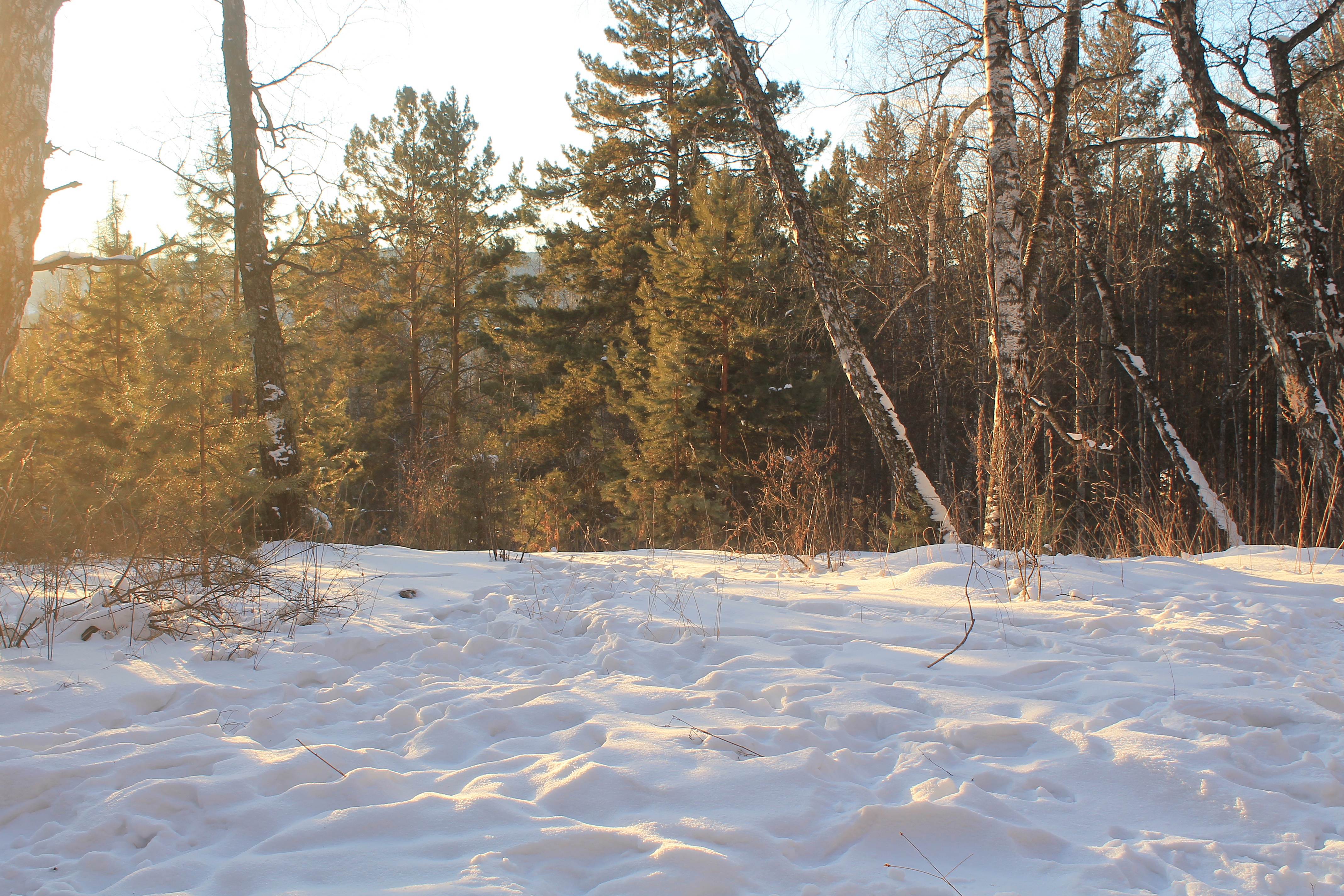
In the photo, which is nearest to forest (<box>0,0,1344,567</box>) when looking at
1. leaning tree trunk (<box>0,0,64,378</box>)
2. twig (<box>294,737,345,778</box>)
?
leaning tree trunk (<box>0,0,64,378</box>)

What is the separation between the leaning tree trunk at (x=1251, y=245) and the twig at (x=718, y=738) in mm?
6005

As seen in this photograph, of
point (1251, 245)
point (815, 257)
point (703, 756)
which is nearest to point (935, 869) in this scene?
point (703, 756)

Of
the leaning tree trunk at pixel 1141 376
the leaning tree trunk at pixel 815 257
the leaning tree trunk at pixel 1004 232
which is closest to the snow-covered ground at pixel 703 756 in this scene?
the leaning tree trunk at pixel 1004 232

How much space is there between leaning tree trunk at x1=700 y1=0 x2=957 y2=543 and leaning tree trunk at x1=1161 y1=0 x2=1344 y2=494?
9.38ft

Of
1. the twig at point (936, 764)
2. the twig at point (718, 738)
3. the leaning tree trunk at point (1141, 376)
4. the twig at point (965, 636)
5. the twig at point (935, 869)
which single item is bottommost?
the twig at point (935, 869)

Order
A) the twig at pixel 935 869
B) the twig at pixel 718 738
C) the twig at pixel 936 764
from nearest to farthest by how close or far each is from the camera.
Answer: the twig at pixel 935 869 < the twig at pixel 936 764 < the twig at pixel 718 738

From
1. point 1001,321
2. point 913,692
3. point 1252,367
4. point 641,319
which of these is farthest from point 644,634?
point 641,319

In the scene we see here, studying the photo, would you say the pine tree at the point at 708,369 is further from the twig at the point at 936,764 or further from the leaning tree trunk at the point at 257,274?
the twig at the point at 936,764

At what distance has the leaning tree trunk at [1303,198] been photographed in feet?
18.1

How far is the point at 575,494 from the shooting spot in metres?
15.6

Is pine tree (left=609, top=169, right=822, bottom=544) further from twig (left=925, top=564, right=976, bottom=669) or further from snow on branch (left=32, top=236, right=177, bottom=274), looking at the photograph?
twig (left=925, top=564, right=976, bottom=669)

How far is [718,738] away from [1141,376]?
22.4 feet

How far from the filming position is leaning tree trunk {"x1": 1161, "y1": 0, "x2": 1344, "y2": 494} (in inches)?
217

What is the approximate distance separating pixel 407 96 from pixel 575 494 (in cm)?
1119
